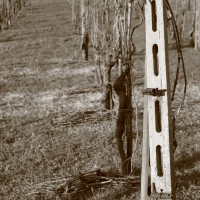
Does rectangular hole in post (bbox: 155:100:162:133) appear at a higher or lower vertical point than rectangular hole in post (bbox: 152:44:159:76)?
lower

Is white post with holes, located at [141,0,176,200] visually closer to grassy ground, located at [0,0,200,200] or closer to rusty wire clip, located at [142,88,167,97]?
rusty wire clip, located at [142,88,167,97]

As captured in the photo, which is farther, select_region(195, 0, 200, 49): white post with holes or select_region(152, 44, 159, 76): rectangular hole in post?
select_region(195, 0, 200, 49): white post with holes

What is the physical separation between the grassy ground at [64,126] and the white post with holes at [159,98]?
3.09 metres

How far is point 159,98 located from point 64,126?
301 inches

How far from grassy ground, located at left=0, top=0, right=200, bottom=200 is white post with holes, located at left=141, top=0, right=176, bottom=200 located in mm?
3091

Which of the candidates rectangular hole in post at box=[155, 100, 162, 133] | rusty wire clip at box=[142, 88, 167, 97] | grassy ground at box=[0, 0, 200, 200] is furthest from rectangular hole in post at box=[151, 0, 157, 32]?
grassy ground at box=[0, 0, 200, 200]

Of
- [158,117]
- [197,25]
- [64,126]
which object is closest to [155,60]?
[158,117]

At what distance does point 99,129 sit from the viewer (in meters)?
10.8

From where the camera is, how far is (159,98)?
3.80 m

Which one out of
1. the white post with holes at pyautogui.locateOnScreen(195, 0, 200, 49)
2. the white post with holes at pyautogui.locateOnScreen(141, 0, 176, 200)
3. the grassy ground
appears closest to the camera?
the white post with holes at pyautogui.locateOnScreen(141, 0, 176, 200)

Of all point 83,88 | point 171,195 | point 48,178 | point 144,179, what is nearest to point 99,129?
point 48,178

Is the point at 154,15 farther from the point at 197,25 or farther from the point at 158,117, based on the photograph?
the point at 197,25

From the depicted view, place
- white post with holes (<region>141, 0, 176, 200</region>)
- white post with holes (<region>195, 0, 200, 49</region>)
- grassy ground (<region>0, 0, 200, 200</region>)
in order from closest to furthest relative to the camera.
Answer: white post with holes (<region>141, 0, 176, 200</region>), grassy ground (<region>0, 0, 200, 200</region>), white post with holes (<region>195, 0, 200, 49</region>)

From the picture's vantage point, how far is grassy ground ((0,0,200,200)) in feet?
26.0
